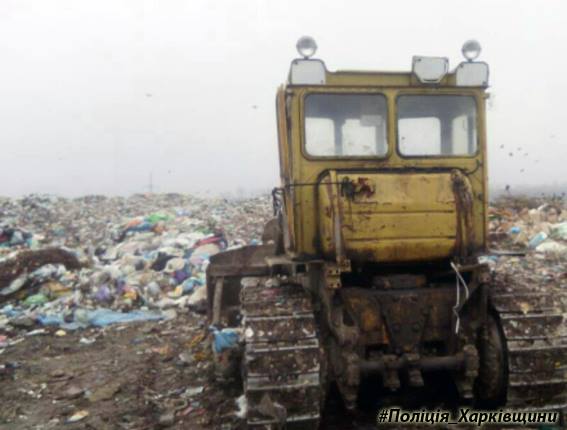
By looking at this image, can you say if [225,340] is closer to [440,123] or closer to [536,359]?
[536,359]

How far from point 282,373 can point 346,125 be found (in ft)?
6.25

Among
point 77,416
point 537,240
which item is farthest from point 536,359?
point 537,240

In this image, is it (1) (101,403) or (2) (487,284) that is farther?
(1) (101,403)

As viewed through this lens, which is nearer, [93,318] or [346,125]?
[346,125]

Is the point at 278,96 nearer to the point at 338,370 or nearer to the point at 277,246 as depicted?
the point at 277,246

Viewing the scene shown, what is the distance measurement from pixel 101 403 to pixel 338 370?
2163 millimetres

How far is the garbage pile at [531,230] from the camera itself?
31.0ft

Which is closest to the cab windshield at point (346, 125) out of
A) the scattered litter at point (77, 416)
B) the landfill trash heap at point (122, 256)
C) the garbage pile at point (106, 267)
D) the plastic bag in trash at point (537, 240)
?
the landfill trash heap at point (122, 256)

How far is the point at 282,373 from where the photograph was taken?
10.9 ft

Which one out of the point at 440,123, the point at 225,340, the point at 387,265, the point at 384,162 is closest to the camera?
the point at 387,265

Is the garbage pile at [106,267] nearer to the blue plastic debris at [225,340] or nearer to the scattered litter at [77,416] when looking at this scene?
the scattered litter at [77,416]

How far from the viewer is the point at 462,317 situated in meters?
3.78

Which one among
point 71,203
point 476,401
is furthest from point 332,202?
point 71,203

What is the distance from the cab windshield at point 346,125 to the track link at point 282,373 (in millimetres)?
1337
